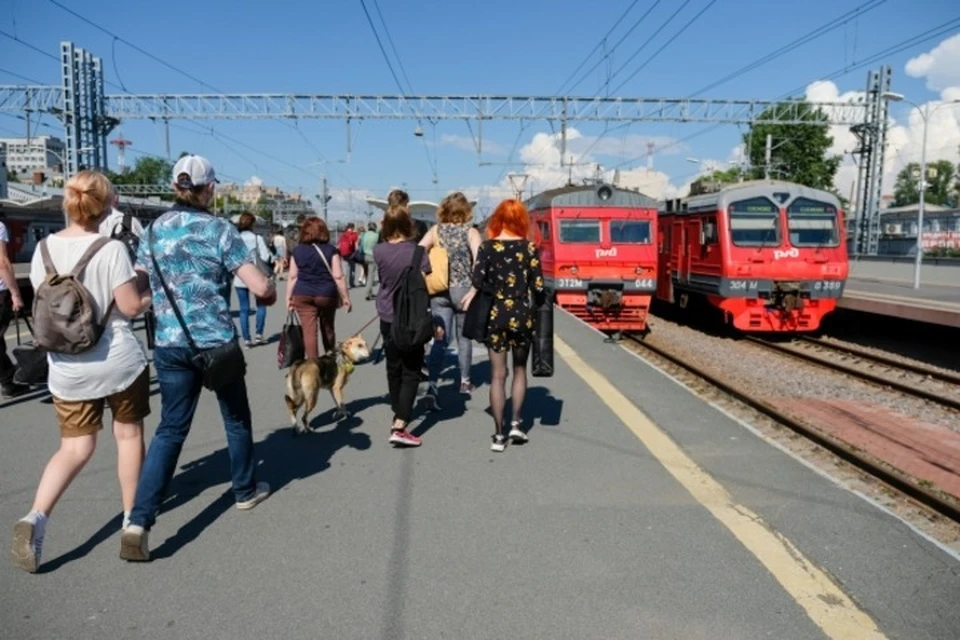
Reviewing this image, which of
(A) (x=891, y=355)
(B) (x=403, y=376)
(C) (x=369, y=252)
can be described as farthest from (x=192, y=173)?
(A) (x=891, y=355)

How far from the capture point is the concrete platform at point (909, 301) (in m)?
12.9

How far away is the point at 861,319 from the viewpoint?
1619 cm

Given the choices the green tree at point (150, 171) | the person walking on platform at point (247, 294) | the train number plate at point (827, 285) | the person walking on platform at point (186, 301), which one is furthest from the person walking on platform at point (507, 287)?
the green tree at point (150, 171)

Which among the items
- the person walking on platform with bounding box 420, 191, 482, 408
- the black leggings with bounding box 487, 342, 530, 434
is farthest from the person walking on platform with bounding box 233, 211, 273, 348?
the black leggings with bounding box 487, 342, 530, 434

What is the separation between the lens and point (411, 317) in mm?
5199

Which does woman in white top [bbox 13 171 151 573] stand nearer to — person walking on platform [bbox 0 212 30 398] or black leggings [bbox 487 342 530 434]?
black leggings [bbox 487 342 530 434]

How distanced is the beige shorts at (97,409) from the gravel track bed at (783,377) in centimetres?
791

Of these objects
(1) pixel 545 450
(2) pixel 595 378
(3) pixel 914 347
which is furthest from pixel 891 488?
(3) pixel 914 347

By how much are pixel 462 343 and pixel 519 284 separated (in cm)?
195

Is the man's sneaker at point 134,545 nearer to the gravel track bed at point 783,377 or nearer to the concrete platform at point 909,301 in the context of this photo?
the gravel track bed at point 783,377

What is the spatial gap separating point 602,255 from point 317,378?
10011 millimetres

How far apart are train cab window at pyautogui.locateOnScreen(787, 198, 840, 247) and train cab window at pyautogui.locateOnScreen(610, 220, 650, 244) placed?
2.77 meters

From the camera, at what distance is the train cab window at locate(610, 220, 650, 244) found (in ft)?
49.5

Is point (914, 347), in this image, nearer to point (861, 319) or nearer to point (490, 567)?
→ point (861, 319)
